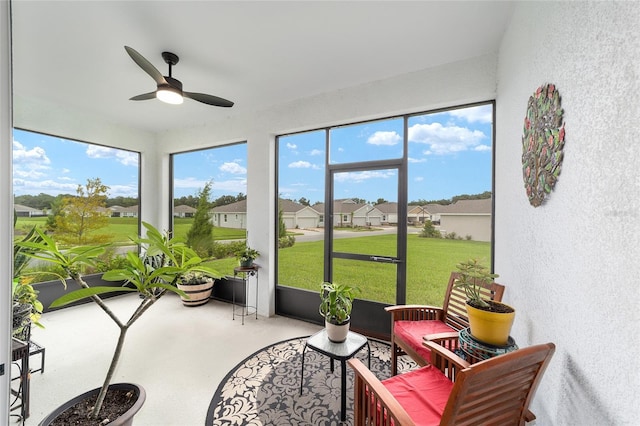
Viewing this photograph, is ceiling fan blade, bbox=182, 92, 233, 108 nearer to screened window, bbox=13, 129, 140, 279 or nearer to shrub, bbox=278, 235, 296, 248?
shrub, bbox=278, 235, 296, 248

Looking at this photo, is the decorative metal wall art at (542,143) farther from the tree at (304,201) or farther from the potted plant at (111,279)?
the tree at (304,201)

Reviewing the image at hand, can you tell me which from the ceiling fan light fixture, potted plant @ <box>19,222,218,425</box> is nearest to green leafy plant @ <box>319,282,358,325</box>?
potted plant @ <box>19,222,218,425</box>

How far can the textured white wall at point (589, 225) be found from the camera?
2.52ft

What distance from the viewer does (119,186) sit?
14.8 ft

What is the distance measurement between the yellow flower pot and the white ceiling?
6.96 ft

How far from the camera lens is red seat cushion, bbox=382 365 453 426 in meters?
1.24

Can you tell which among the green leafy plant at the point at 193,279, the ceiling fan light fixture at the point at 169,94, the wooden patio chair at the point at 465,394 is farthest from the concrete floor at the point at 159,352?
the ceiling fan light fixture at the point at 169,94

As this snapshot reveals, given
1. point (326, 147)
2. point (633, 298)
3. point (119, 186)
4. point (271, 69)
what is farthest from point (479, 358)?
point (119, 186)

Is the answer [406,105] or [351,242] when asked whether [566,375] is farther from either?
[406,105]

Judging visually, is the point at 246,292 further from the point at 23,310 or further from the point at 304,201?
the point at 23,310

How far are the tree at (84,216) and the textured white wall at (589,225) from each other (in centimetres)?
550

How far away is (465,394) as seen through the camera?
0.94 metres

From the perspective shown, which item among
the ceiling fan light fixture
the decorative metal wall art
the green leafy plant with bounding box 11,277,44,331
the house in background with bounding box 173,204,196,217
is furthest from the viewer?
the house in background with bounding box 173,204,196,217

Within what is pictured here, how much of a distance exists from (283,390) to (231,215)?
290 cm
